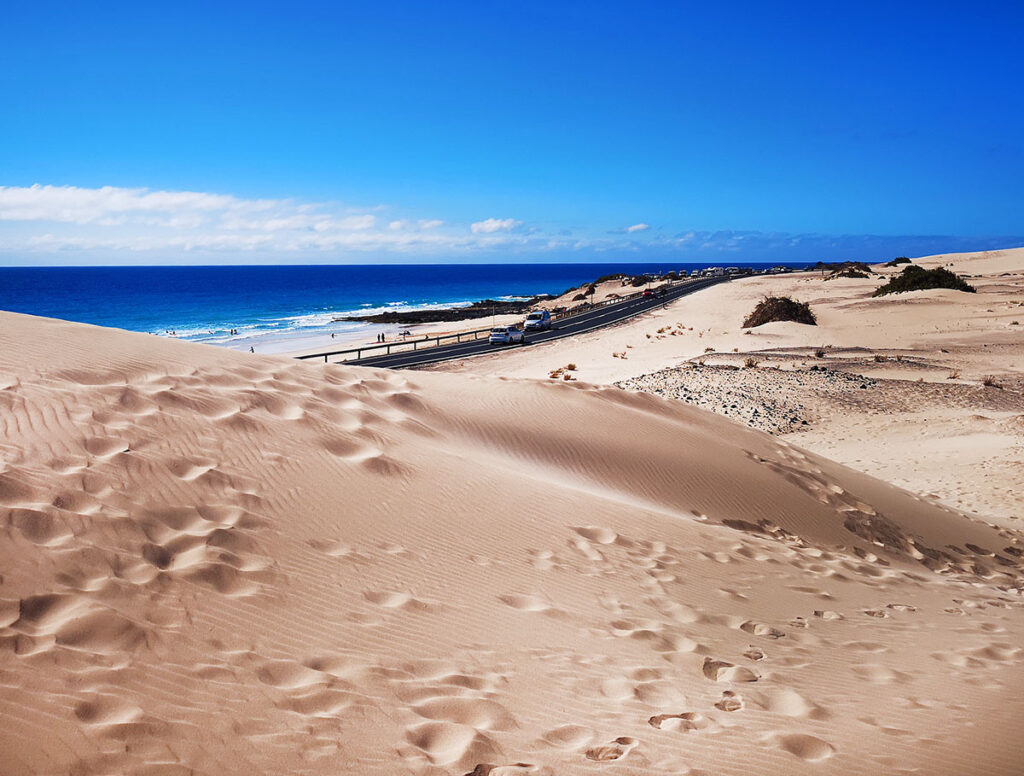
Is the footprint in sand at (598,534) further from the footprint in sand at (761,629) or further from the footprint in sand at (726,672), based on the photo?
the footprint in sand at (726,672)

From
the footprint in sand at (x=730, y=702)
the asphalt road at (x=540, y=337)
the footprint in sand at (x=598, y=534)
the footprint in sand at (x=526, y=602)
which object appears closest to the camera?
the footprint in sand at (x=730, y=702)

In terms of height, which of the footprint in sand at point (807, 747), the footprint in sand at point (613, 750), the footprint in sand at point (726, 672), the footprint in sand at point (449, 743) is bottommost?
the footprint in sand at point (726, 672)

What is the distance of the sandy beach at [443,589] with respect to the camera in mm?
3346

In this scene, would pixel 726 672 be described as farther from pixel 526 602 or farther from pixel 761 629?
pixel 526 602

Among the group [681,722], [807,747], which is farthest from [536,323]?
[807,747]

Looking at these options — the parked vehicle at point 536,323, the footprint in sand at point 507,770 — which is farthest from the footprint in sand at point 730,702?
the parked vehicle at point 536,323

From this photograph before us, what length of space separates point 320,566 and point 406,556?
74 centimetres

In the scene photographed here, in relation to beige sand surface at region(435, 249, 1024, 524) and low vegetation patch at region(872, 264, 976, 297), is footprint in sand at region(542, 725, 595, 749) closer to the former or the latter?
beige sand surface at region(435, 249, 1024, 524)

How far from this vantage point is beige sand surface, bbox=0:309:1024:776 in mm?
3311

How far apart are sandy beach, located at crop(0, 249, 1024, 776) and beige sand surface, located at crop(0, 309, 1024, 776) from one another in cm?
2

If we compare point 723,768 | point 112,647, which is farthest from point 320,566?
point 723,768

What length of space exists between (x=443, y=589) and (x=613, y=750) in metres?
1.92

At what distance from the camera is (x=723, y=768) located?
3.38 metres

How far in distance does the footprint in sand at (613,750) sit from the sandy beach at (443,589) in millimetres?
16
